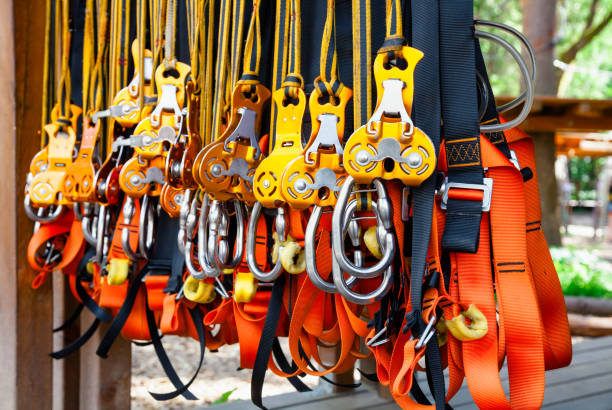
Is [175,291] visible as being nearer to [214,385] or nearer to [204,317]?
[204,317]

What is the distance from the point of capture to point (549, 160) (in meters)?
6.02

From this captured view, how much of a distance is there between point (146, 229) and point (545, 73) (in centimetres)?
605

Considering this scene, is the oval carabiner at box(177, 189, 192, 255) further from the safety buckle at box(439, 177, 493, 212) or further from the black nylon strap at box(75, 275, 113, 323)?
the safety buckle at box(439, 177, 493, 212)

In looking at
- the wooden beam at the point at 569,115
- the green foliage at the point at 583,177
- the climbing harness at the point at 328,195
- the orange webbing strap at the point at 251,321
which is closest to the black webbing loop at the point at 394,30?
the climbing harness at the point at 328,195

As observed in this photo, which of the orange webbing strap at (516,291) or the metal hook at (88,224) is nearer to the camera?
the orange webbing strap at (516,291)

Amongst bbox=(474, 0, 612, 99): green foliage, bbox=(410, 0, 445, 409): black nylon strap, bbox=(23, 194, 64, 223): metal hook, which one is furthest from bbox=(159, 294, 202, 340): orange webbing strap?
bbox=(474, 0, 612, 99): green foliage

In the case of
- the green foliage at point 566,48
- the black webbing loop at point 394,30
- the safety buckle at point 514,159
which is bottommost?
the safety buckle at point 514,159

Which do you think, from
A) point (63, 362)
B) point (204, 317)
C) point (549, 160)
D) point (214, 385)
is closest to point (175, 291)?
point (204, 317)

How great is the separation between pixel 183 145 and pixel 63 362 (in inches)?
44.4

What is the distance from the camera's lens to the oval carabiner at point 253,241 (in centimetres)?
97

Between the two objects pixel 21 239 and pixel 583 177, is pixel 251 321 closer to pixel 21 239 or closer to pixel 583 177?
pixel 21 239

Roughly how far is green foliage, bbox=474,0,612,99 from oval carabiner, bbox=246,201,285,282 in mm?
8443

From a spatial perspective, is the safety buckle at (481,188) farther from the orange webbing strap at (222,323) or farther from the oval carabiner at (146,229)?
the oval carabiner at (146,229)

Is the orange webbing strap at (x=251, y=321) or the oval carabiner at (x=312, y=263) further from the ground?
the oval carabiner at (x=312, y=263)
